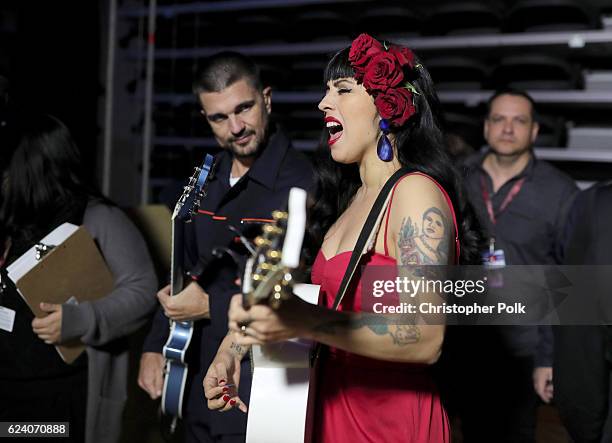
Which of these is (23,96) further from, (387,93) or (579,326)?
(579,326)

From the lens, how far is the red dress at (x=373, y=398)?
5.07 feet

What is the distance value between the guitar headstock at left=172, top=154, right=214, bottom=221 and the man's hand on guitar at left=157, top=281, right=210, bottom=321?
0.23 m

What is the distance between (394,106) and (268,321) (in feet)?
2.05

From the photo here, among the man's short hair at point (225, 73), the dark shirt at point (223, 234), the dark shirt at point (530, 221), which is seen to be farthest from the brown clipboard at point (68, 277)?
the dark shirt at point (530, 221)

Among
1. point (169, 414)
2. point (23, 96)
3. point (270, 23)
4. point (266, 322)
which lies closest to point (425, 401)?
point (266, 322)

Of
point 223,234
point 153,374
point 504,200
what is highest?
point 504,200

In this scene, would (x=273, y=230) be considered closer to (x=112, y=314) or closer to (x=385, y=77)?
(x=385, y=77)

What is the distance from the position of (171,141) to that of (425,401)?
13.1 feet

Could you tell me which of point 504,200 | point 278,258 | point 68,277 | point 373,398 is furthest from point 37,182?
point 504,200

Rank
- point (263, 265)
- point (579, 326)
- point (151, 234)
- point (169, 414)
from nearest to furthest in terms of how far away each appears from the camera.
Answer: point (263, 265), point (579, 326), point (169, 414), point (151, 234)

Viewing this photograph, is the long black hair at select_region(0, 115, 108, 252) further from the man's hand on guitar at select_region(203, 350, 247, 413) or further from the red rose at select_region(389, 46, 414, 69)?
the red rose at select_region(389, 46, 414, 69)

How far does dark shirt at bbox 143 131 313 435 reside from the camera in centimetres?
223

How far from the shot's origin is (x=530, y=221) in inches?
132

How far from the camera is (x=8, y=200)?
2379 millimetres
